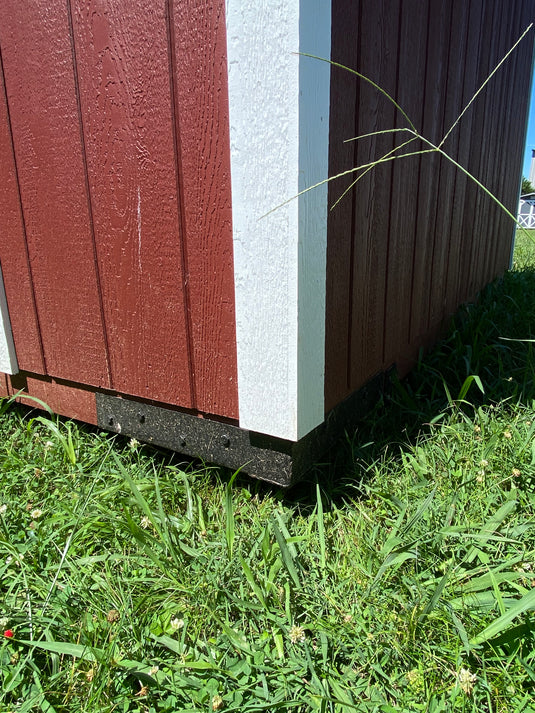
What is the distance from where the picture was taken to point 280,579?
1.24 m

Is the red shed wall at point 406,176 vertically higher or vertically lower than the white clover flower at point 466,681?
higher

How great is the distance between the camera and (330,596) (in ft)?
3.89

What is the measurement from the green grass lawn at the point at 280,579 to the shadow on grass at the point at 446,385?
0.05 feet

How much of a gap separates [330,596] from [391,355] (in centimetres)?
108

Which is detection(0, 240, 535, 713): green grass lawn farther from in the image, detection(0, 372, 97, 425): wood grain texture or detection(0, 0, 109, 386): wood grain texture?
detection(0, 0, 109, 386): wood grain texture

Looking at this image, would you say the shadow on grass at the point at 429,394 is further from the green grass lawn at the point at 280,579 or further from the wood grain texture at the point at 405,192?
the wood grain texture at the point at 405,192

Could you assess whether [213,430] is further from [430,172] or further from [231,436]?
[430,172]

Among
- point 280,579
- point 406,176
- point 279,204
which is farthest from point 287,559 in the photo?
point 406,176

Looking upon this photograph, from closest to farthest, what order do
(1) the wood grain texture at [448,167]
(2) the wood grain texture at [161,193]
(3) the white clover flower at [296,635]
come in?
(3) the white clover flower at [296,635] < (2) the wood grain texture at [161,193] < (1) the wood grain texture at [448,167]

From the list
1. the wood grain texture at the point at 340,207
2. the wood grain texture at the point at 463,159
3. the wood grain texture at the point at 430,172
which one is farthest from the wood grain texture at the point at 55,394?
the wood grain texture at the point at 463,159

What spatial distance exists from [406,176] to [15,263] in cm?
142

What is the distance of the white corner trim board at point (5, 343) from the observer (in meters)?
1.94

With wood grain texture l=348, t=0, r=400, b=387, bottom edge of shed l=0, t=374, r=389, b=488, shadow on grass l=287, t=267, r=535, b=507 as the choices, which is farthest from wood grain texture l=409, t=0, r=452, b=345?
bottom edge of shed l=0, t=374, r=389, b=488

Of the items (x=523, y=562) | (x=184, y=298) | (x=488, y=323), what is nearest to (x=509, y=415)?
(x=523, y=562)
